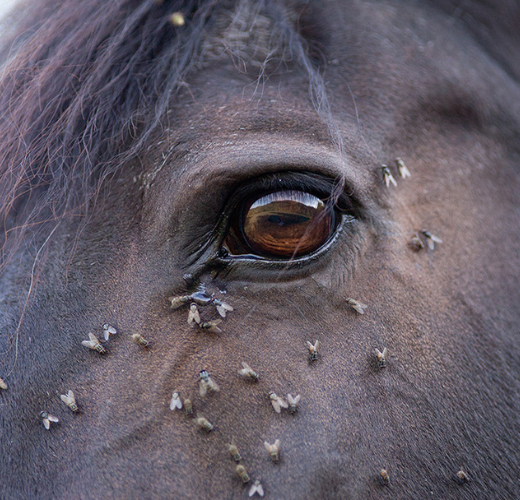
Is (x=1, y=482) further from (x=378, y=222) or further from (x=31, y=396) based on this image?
(x=378, y=222)

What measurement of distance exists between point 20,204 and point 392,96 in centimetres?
134

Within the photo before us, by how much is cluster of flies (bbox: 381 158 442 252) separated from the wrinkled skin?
27 mm

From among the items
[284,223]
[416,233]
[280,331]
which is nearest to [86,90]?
[284,223]

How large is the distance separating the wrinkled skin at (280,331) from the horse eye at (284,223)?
0.06 meters

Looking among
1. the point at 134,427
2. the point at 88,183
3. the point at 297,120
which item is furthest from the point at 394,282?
the point at 88,183

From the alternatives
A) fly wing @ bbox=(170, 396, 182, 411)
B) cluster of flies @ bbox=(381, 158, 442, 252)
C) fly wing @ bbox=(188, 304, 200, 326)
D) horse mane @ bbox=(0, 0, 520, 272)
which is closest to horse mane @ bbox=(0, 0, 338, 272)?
horse mane @ bbox=(0, 0, 520, 272)

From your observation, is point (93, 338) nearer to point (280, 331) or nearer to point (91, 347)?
point (91, 347)

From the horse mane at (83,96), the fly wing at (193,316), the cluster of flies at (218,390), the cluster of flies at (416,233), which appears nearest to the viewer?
the cluster of flies at (218,390)

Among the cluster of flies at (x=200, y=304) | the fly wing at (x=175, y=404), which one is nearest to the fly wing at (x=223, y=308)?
the cluster of flies at (x=200, y=304)

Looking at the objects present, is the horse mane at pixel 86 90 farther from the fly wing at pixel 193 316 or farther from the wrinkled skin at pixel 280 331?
the fly wing at pixel 193 316

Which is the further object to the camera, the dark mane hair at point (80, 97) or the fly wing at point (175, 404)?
the dark mane hair at point (80, 97)

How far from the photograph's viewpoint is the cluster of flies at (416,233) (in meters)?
1.48

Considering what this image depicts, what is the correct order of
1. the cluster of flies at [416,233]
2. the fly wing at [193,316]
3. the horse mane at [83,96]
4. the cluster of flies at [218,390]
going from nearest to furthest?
the cluster of flies at [218,390], the fly wing at [193,316], the horse mane at [83,96], the cluster of flies at [416,233]

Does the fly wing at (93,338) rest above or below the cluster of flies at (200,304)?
below
